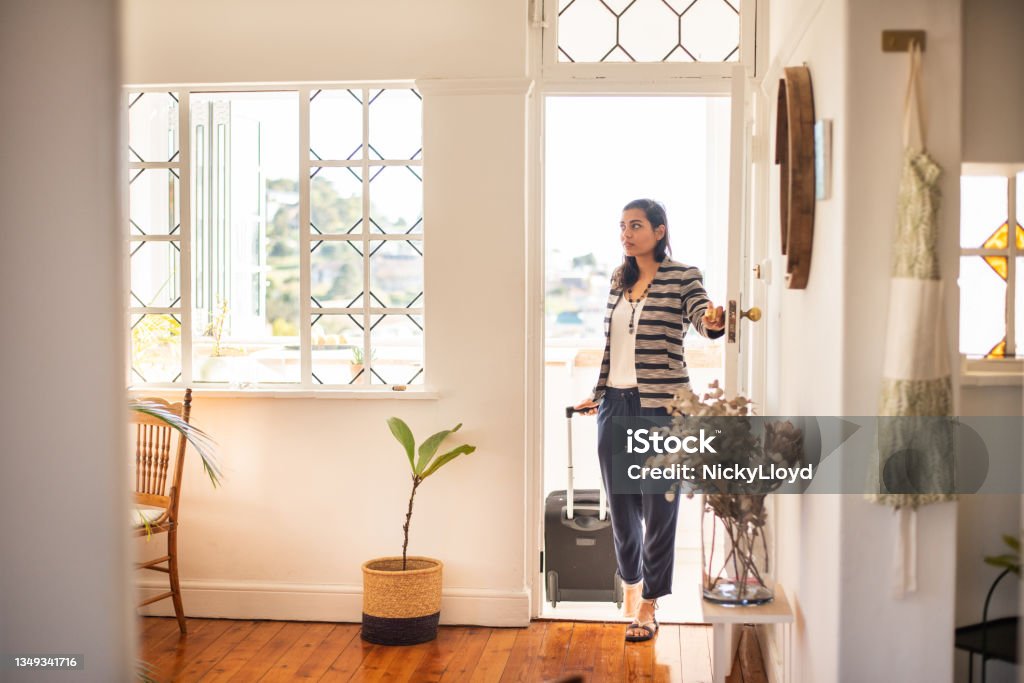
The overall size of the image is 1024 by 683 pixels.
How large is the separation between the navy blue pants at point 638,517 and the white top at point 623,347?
0.04 metres

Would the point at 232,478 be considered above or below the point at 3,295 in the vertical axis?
below

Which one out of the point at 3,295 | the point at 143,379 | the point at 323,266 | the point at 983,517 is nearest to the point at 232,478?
the point at 143,379

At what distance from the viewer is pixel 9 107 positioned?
3.50ft

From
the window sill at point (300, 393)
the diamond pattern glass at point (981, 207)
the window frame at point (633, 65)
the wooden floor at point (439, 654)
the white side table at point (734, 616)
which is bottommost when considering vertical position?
the wooden floor at point (439, 654)

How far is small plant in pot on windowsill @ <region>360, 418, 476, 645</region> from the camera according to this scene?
367cm

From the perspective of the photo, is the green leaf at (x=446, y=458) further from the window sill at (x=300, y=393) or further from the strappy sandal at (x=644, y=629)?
the strappy sandal at (x=644, y=629)

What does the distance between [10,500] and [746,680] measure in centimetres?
283

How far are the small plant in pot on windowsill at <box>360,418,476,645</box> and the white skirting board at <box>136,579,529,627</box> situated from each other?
0.17 meters

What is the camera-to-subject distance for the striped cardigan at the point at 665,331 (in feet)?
12.0

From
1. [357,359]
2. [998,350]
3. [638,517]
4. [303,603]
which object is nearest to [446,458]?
[357,359]

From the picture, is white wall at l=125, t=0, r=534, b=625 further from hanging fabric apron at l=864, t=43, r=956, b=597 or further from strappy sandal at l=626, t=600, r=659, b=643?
hanging fabric apron at l=864, t=43, r=956, b=597

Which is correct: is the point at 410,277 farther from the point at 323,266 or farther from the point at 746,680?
the point at 746,680

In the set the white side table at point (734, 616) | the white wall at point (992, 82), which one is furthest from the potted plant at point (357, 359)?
the white wall at point (992, 82)

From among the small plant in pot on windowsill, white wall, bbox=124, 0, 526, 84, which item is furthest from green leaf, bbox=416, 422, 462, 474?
white wall, bbox=124, 0, 526, 84
